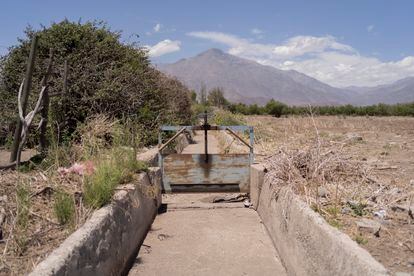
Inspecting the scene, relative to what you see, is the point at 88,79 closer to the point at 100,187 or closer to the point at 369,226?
the point at 100,187

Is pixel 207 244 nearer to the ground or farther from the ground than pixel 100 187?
nearer to the ground

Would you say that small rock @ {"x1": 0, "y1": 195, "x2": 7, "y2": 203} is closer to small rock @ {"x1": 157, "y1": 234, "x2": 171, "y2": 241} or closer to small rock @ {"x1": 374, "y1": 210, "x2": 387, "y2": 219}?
small rock @ {"x1": 157, "y1": 234, "x2": 171, "y2": 241}

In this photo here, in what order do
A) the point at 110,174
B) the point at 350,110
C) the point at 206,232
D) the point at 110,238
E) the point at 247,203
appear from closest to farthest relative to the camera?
1. the point at 110,238
2. the point at 110,174
3. the point at 206,232
4. the point at 247,203
5. the point at 350,110

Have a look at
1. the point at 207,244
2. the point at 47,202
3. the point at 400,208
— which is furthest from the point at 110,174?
the point at 400,208

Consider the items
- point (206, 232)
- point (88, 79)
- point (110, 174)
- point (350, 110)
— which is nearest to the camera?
point (110, 174)

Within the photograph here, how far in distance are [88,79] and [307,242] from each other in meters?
9.21

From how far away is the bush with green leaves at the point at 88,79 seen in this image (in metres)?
11.9

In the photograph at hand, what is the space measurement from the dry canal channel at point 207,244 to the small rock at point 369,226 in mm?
1438

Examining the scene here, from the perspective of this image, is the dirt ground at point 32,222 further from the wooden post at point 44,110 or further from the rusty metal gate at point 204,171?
the rusty metal gate at point 204,171

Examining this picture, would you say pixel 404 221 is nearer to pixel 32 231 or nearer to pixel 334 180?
pixel 334 180

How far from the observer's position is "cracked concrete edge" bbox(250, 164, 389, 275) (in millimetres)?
3459

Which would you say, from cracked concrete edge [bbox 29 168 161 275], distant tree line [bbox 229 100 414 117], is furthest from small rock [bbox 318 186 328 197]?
distant tree line [bbox 229 100 414 117]

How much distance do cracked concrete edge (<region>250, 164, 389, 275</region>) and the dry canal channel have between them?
0.90 feet

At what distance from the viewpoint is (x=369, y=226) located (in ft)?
14.5
